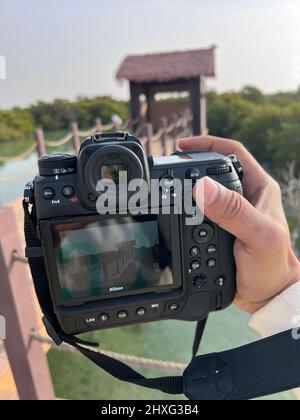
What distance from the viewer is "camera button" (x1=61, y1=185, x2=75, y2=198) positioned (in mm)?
532

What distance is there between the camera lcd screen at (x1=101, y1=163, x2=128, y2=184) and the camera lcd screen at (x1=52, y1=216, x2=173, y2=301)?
2.5 inches

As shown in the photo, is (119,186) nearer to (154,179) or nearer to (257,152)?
(154,179)

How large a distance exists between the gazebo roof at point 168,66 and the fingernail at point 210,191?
6.38 metres

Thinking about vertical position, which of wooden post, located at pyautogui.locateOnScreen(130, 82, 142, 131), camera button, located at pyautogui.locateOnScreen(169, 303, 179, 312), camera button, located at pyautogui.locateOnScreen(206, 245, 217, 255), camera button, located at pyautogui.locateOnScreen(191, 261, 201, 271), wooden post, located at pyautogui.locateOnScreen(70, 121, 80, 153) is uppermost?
camera button, located at pyautogui.locateOnScreen(206, 245, 217, 255)

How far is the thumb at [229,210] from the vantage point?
52cm

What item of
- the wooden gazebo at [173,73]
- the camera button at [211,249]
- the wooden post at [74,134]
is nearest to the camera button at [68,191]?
the camera button at [211,249]

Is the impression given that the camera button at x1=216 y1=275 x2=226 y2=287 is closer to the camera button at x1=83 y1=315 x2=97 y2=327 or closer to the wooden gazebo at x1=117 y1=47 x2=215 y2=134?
the camera button at x1=83 y1=315 x2=97 y2=327

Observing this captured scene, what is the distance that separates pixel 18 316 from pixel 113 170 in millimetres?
520

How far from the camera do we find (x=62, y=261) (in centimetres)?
56

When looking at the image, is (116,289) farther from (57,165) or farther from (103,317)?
(57,165)

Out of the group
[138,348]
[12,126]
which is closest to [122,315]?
[138,348]

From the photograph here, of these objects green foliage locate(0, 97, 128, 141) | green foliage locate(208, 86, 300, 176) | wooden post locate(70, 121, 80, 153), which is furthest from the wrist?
green foliage locate(208, 86, 300, 176)
